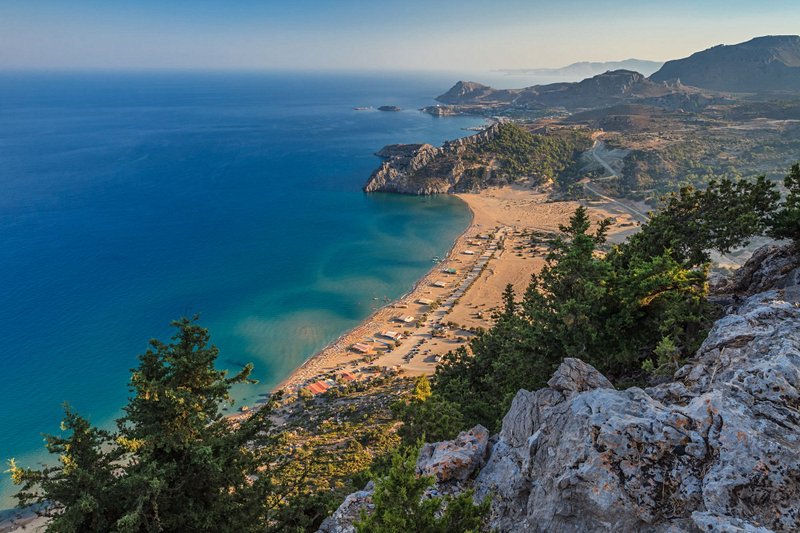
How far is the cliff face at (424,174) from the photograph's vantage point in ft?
334

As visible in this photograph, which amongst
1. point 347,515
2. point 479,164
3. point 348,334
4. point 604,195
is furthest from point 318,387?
point 479,164

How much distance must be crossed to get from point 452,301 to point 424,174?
58.5 m

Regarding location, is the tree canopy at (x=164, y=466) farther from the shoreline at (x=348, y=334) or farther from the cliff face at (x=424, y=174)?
the cliff face at (x=424, y=174)

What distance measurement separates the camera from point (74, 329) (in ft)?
158

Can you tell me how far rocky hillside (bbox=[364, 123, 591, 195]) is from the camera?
336 ft

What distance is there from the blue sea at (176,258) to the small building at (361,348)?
4.11 meters

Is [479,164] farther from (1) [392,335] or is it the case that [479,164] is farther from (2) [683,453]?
(2) [683,453]

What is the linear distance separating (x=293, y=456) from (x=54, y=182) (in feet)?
365

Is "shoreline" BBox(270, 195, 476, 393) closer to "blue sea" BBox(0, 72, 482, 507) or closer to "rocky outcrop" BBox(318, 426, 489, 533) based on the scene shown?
"blue sea" BBox(0, 72, 482, 507)

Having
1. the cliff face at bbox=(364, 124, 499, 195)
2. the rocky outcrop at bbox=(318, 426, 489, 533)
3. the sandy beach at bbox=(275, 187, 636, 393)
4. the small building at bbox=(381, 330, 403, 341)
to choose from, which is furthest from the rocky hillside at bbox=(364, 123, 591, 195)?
the rocky outcrop at bbox=(318, 426, 489, 533)

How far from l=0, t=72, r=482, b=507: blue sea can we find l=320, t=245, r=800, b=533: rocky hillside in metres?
35.5

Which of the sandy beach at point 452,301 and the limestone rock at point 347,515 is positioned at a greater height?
the limestone rock at point 347,515

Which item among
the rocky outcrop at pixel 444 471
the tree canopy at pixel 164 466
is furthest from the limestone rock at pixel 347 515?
the tree canopy at pixel 164 466

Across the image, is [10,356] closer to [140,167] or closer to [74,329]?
[74,329]
